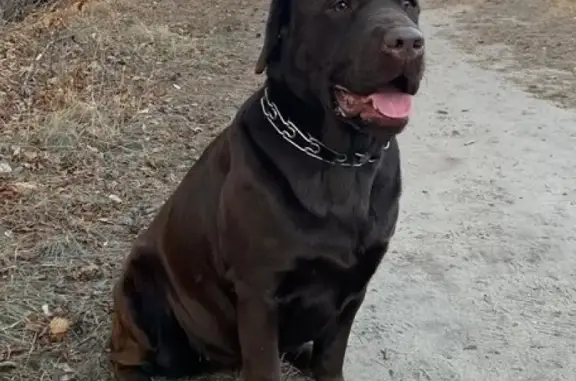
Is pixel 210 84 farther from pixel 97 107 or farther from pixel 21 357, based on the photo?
pixel 21 357

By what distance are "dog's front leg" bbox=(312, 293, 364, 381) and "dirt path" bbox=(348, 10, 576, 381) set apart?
7.3 inches

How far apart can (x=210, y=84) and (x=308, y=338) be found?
370 cm

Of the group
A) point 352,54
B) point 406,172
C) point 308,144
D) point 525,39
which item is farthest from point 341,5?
point 525,39

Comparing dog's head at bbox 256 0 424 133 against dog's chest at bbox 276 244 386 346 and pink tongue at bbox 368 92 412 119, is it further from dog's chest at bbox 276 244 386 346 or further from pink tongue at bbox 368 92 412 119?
dog's chest at bbox 276 244 386 346

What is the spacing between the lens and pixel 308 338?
104 inches

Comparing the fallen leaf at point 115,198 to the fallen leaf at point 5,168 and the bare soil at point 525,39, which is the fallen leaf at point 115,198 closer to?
the fallen leaf at point 5,168

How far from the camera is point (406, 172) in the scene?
465 centimetres

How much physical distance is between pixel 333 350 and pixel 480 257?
1165 mm

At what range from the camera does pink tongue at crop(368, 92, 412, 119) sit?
2.21 meters

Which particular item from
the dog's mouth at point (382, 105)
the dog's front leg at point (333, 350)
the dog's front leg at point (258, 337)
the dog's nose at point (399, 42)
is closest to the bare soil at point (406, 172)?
the dog's front leg at point (333, 350)

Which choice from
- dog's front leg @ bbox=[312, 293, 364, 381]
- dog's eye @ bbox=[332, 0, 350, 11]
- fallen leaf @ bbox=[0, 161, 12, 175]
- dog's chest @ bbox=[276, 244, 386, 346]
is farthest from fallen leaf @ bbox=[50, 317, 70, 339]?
dog's eye @ bbox=[332, 0, 350, 11]

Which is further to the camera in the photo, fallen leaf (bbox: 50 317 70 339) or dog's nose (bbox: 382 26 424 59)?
fallen leaf (bbox: 50 317 70 339)

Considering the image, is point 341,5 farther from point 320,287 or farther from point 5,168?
point 5,168

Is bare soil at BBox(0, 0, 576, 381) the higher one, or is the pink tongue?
the pink tongue
